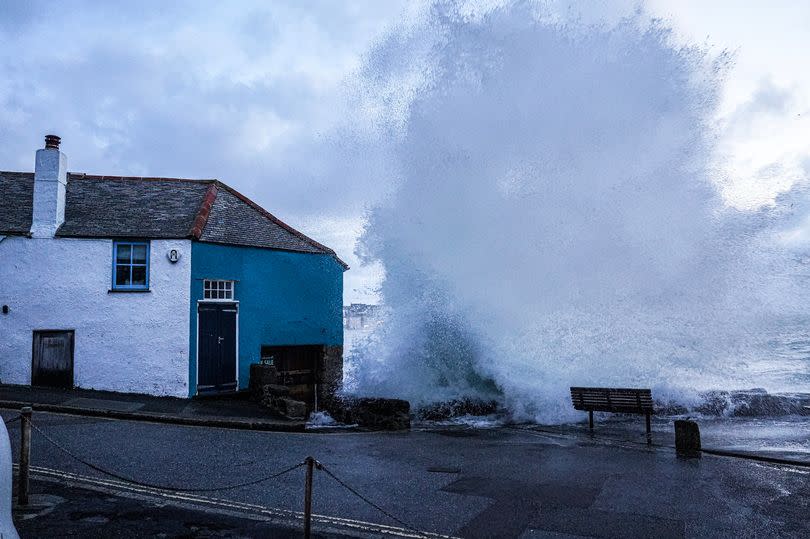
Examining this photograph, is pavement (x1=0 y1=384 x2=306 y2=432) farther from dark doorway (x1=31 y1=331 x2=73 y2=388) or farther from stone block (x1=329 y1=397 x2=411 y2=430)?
stone block (x1=329 y1=397 x2=411 y2=430)

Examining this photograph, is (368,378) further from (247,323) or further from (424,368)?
(247,323)

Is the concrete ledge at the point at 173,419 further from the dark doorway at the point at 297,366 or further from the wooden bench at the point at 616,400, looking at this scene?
the dark doorway at the point at 297,366

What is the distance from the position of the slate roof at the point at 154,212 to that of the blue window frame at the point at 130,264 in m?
0.36

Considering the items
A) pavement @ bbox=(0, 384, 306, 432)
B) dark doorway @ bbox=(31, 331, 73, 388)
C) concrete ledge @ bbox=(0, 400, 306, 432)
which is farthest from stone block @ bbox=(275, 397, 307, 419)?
dark doorway @ bbox=(31, 331, 73, 388)

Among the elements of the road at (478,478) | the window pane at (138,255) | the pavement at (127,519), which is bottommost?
the road at (478,478)

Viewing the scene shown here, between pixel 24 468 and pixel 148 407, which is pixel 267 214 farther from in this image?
pixel 24 468

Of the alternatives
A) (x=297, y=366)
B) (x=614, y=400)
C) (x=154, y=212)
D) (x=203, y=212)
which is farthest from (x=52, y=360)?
(x=614, y=400)

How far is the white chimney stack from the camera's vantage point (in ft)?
54.6

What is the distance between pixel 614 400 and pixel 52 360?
51.9ft

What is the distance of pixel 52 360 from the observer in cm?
1608

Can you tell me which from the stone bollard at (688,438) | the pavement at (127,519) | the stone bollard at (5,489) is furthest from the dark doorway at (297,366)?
the stone bollard at (5,489)

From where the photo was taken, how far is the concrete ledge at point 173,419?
468 inches

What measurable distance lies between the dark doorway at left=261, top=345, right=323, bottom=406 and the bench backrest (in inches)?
443

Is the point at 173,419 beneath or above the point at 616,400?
beneath
